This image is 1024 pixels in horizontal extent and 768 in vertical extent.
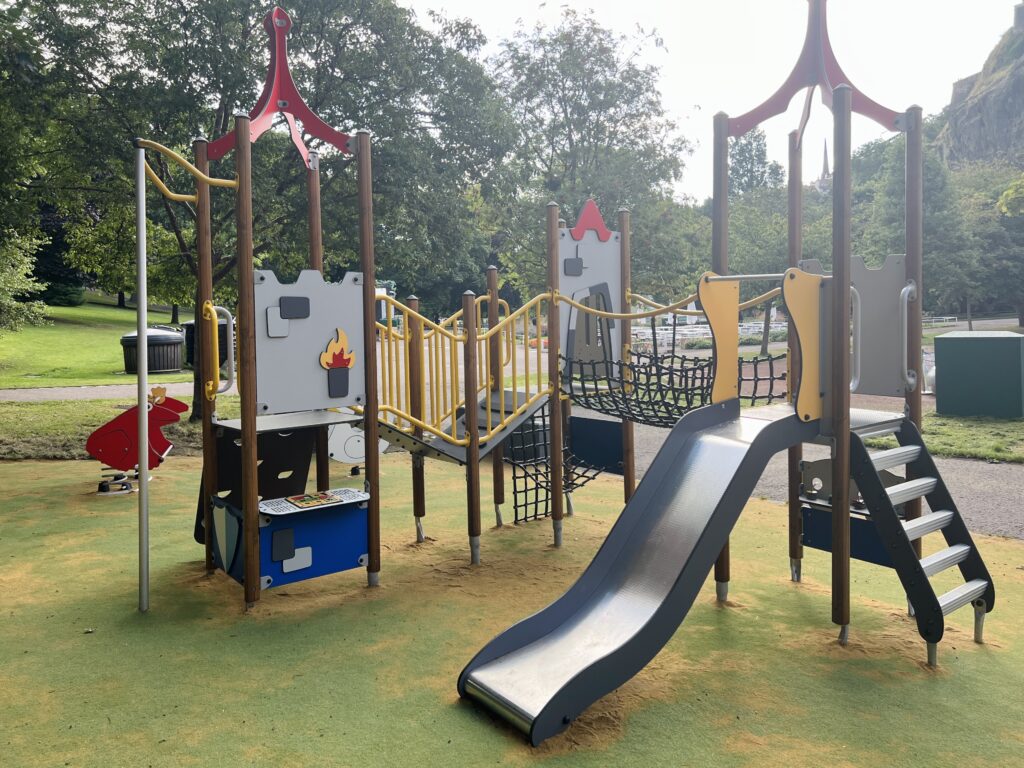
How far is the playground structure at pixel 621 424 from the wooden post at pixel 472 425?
0.05 feet

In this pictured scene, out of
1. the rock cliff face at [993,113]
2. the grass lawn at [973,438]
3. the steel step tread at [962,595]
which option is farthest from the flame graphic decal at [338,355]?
the rock cliff face at [993,113]

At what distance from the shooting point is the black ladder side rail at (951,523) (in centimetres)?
380

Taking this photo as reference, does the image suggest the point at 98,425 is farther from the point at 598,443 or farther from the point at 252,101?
the point at 598,443

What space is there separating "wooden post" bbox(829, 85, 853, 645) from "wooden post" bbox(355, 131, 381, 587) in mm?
2470

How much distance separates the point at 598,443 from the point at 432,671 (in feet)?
10.4

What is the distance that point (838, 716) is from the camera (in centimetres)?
308

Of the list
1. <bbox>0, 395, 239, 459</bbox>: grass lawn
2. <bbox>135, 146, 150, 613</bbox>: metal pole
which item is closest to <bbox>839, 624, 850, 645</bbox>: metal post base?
<bbox>135, 146, 150, 613</bbox>: metal pole

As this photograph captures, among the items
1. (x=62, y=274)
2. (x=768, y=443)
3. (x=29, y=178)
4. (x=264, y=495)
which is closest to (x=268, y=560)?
(x=264, y=495)

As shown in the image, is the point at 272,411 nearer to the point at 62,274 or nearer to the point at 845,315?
the point at 845,315

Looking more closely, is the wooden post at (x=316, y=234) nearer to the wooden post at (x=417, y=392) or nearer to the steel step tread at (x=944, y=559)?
the wooden post at (x=417, y=392)

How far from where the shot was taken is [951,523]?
12.5 ft

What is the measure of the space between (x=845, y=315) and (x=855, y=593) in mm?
1863

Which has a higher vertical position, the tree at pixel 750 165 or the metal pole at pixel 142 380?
the tree at pixel 750 165

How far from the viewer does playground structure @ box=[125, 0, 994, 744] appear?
3.28m
